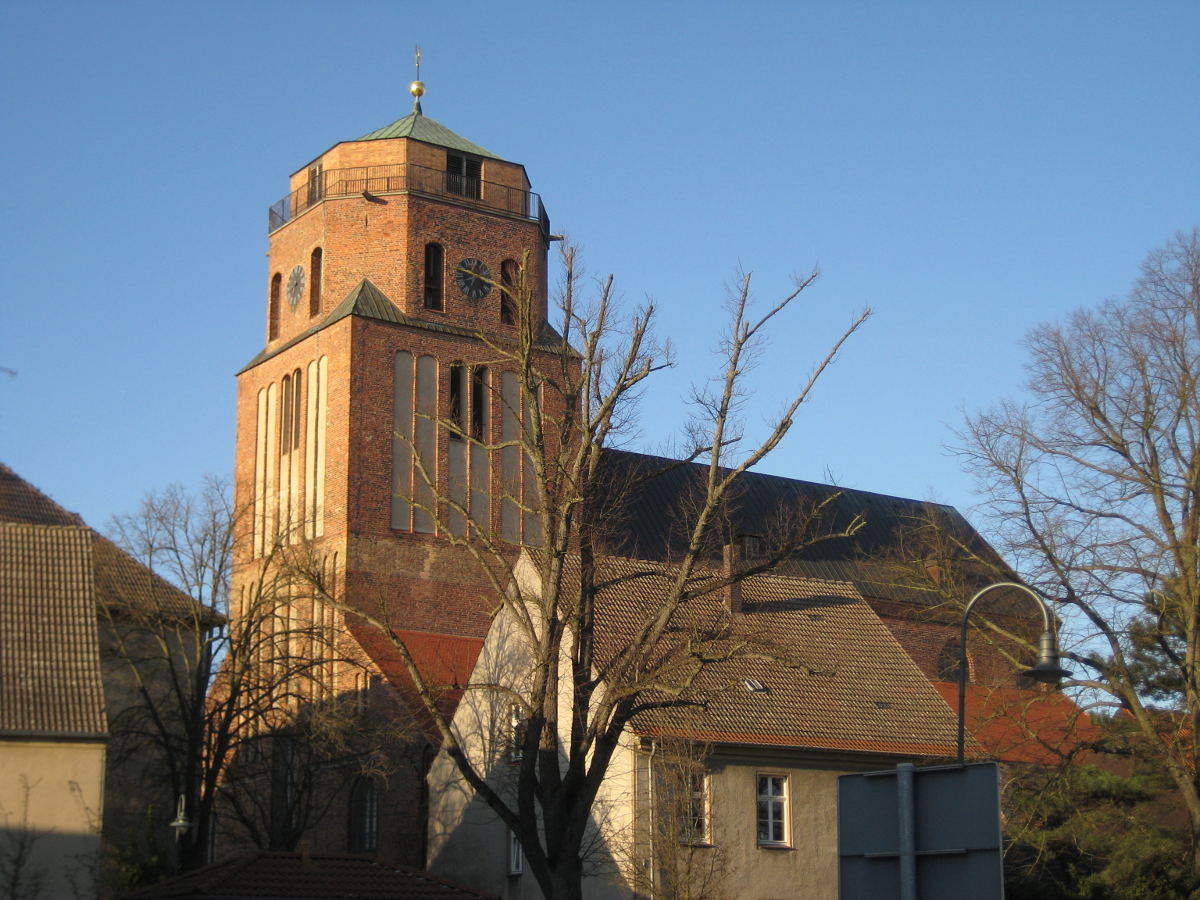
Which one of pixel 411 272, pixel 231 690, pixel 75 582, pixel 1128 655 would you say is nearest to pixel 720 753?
pixel 1128 655

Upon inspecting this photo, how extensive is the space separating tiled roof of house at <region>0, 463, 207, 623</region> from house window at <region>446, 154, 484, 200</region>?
12.8 m

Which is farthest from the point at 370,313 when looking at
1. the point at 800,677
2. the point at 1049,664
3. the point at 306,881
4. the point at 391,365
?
the point at 1049,664

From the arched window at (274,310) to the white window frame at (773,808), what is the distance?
20.4 meters

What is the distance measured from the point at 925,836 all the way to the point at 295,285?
116 feet

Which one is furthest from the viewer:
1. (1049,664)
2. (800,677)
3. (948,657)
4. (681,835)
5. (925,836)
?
(948,657)

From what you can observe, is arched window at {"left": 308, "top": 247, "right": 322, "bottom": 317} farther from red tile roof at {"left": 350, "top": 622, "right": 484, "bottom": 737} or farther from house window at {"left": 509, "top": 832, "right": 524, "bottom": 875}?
house window at {"left": 509, "top": 832, "right": 524, "bottom": 875}

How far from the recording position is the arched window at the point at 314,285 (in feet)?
131

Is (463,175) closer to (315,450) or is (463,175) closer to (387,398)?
(387,398)

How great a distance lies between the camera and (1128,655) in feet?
81.7

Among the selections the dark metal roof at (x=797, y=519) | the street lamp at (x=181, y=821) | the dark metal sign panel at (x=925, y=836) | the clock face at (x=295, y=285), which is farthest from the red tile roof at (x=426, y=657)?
the dark metal sign panel at (x=925, y=836)

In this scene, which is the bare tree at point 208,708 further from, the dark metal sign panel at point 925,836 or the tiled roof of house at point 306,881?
the dark metal sign panel at point 925,836

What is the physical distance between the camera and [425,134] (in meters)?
41.2

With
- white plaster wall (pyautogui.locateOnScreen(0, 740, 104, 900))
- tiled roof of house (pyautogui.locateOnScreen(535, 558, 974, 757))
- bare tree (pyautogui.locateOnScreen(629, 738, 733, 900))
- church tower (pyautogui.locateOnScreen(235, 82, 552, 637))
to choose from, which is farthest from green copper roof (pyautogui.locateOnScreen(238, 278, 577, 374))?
white plaster wall (pyautogui.locateOnScreen(0, 740, 104, 900))

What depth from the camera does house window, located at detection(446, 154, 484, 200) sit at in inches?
1603
